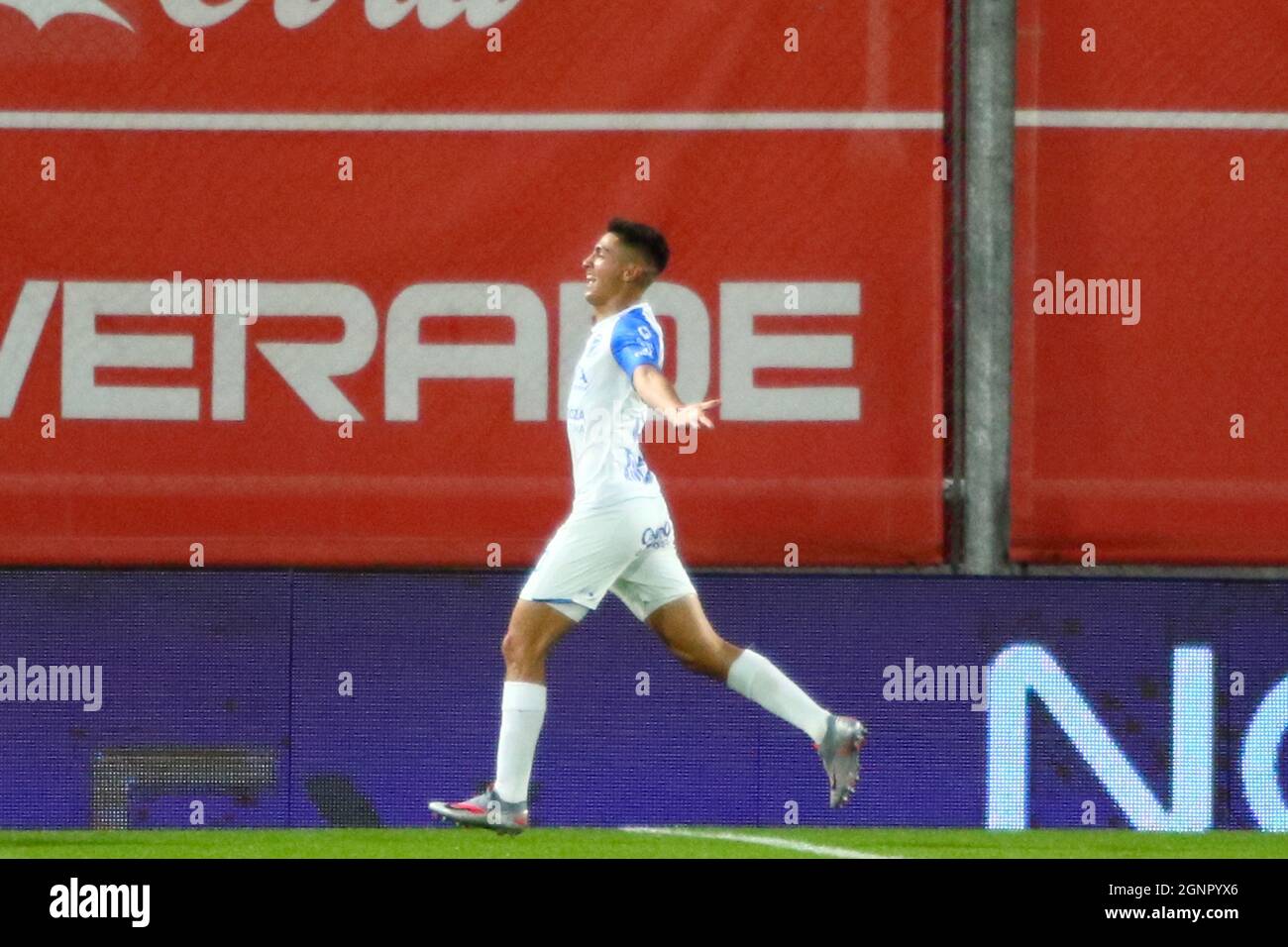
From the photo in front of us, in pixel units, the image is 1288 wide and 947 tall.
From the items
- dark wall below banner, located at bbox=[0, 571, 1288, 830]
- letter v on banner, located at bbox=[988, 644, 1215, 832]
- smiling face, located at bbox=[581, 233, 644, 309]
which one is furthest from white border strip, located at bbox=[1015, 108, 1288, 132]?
smiling face, located at bbox=[581, 233, 644, 309]

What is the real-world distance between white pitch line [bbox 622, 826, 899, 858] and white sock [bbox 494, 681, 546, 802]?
3.40 ft

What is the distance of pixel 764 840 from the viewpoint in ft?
31.7

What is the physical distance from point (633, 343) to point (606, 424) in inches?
13.4

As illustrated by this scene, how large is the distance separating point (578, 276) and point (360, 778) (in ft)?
6.69

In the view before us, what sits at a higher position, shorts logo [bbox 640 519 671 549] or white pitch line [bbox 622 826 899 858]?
shorts logo [bbox 640 519 671 549]

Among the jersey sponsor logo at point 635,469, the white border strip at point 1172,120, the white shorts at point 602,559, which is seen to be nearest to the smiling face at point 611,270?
the jersey sponsor logo at point 635,469

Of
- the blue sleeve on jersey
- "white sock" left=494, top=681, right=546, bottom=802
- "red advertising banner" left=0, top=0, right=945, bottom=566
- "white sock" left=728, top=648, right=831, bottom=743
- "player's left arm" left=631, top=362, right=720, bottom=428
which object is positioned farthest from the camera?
"red advertising banner" left=0, top=0, right=945, bottom=566

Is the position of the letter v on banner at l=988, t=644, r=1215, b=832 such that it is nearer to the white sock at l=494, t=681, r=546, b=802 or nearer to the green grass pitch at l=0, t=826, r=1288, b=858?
the green grass pitch at l=0, t=826, r=1288, b=858

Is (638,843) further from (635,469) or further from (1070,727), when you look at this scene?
(1070,727)

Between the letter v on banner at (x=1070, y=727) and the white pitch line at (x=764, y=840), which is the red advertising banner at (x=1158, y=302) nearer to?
the letter v on banner at (x=1070, y=727)

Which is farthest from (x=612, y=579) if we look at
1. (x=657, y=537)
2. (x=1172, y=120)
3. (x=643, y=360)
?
(x=1172, y=120)

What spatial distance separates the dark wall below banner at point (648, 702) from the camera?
1012cm

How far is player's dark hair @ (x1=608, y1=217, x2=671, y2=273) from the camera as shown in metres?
9.09

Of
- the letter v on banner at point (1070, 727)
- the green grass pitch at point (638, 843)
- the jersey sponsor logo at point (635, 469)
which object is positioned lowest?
the green grass pitch at point (638, 843)
